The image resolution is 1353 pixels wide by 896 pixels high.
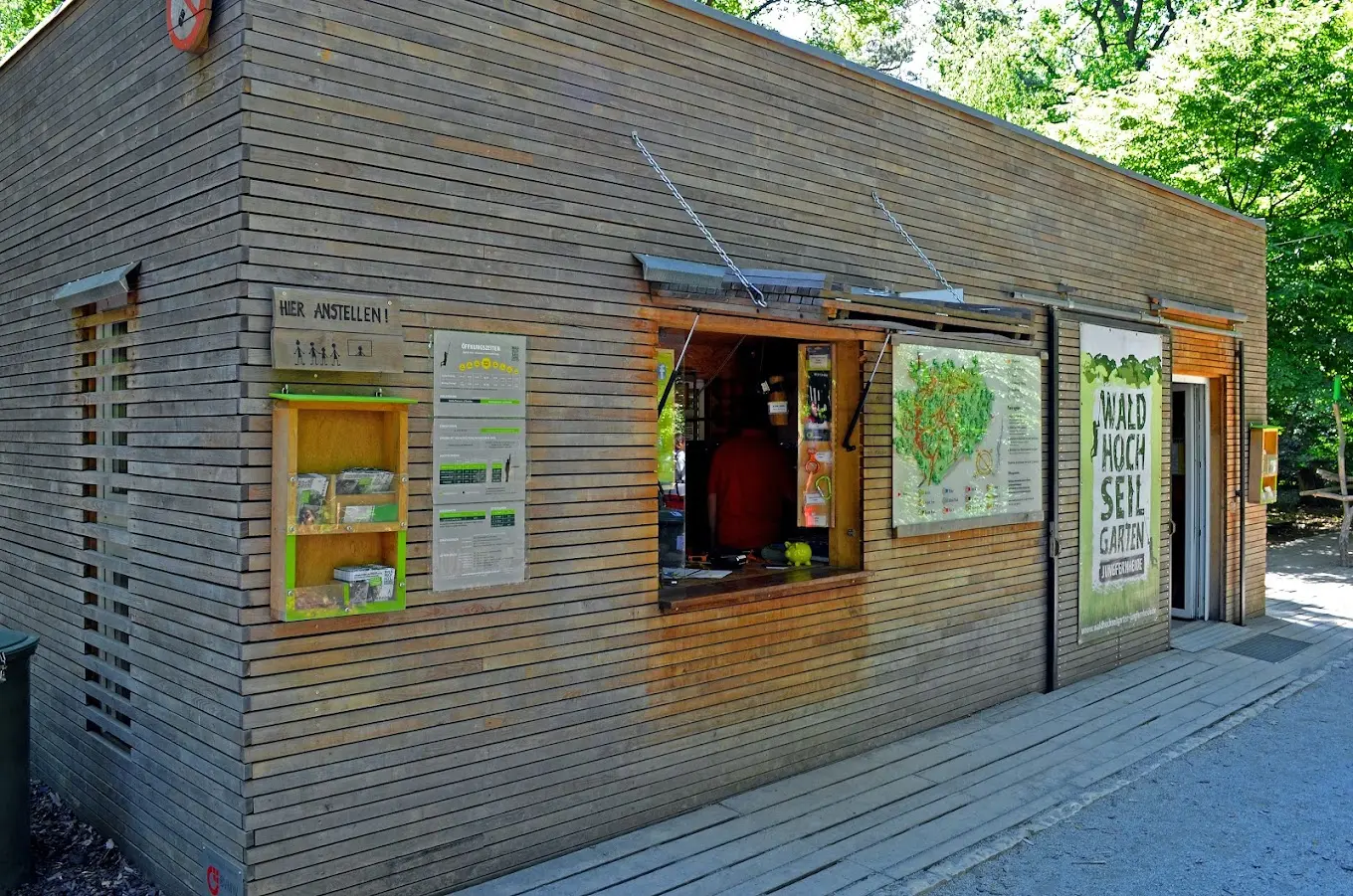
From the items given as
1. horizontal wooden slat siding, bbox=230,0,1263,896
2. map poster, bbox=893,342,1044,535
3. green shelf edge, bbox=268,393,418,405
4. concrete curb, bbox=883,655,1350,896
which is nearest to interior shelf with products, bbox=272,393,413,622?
green shelf edge, bbox=268,393,418,405

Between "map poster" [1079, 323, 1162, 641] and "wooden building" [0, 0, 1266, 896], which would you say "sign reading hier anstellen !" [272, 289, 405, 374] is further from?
"map poster" [1079, 323, 1162, 641]

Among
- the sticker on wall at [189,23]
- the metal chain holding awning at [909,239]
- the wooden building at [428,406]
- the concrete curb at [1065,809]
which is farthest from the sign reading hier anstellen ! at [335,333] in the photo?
the metal chain holding awning at [909,239]

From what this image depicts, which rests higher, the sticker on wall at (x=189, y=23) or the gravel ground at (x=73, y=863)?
the sticker on wall at (x=189, y=23)

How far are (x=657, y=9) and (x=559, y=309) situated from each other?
1.83m

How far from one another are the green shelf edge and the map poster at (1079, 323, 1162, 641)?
252 inches

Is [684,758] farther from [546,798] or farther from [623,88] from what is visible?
[623,88]

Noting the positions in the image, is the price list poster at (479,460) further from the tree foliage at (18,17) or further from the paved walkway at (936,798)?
the tree foliage at (18,17)

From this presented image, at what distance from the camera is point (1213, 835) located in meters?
5.62

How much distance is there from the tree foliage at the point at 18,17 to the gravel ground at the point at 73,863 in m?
16.1

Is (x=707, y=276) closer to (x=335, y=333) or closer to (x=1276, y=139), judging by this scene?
(x=335, y=333)

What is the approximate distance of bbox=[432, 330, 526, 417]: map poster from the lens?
15.4 feet

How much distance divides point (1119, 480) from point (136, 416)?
26.0 feet

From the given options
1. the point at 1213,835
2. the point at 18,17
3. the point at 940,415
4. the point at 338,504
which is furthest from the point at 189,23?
the point at 18,17

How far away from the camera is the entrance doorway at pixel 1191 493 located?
36.9ft
